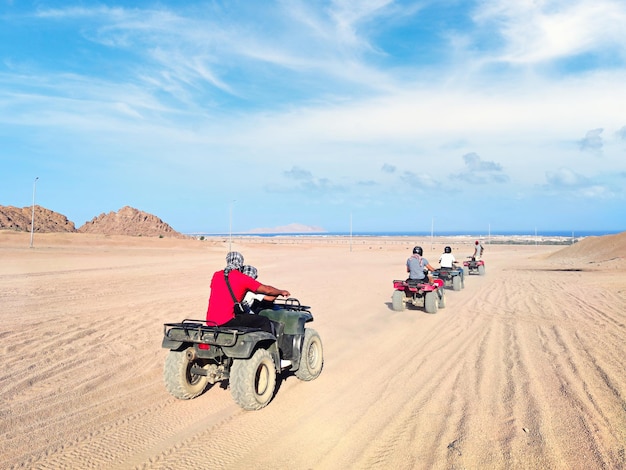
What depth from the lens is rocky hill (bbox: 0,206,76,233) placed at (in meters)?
61.9

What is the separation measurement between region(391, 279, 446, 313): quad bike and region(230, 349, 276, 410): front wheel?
7364mm

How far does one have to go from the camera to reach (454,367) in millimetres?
7371

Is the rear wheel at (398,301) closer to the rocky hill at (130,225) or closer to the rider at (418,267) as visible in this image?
the rider at (418,267)

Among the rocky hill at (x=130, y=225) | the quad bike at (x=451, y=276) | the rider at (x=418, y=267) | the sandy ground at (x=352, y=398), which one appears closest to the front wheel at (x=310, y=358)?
the sandy ground at (x=352, y=398)

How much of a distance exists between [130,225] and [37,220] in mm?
11649

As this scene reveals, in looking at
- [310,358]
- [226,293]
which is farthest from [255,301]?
[310,358]

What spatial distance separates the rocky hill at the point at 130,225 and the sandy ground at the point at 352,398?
196 feet

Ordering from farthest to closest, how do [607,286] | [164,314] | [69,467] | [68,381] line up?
1. [607,286]
2. [164,314]
3. [68,381]
4. [69,467]

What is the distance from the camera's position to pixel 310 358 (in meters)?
6.73

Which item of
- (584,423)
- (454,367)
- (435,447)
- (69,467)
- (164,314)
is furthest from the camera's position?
(164,314)

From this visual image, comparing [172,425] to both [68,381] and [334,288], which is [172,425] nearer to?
[68,381]

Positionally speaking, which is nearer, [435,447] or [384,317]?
[435,447]

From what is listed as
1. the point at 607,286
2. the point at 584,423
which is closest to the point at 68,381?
the point at 584,423

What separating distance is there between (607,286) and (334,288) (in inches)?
388
